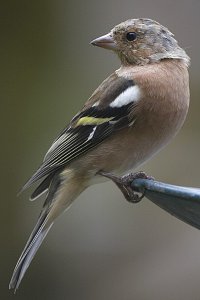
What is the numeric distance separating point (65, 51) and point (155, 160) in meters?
A: 1.16

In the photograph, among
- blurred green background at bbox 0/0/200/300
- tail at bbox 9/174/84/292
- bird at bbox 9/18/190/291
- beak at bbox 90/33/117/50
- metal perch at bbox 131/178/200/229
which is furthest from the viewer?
blurred green background at bbox 0/0/200/300

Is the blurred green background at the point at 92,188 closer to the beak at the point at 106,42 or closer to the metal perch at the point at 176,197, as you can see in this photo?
the beak at the point at 106,42

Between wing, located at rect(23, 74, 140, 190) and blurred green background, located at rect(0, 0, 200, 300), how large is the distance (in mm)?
1928

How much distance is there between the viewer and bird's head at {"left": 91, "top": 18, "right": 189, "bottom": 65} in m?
4.36

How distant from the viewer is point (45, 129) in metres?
6.32

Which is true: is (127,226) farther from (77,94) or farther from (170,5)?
(170,5)

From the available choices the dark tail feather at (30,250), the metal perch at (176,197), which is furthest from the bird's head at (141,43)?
the metal perch at (176,197)

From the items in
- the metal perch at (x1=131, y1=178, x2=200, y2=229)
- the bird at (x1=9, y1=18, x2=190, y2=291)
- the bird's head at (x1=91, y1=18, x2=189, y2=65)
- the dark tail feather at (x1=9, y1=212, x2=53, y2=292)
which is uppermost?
the bird's head at (x1=91, y1=18, x2=189, y2=65)

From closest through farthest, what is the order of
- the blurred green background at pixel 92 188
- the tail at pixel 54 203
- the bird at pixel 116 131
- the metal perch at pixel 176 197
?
the metal perch at pixel 176 197, the bird at pixel 116 131, the tail at pixel 54 203, the blurred green background at pixel 92 188

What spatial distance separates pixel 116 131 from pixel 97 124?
0.11 meters

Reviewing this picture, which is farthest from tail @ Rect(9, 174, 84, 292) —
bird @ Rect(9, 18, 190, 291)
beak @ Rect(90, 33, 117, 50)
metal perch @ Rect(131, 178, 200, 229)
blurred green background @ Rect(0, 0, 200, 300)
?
blurred green background @ Rect(0, 0, 200, 300)

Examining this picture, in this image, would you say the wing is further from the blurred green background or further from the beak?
the blurred green background

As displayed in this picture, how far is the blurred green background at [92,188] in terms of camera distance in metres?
5.92

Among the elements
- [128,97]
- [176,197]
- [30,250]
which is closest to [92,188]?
[30,250]
